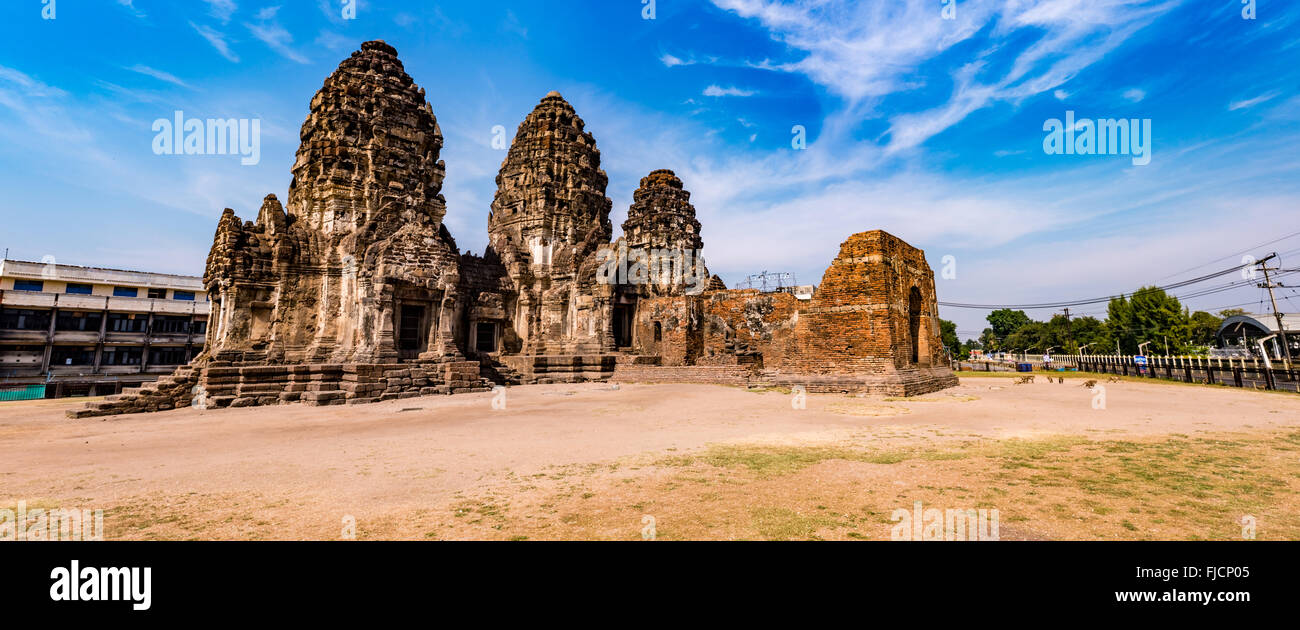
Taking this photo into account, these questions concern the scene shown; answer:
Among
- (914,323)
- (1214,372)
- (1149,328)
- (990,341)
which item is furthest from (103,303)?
(990,341)

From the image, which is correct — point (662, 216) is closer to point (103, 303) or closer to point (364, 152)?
point (364, 152)

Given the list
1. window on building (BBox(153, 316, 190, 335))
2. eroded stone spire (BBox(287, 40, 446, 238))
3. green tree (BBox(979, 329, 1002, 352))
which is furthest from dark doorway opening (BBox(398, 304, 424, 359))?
green tree (BBox(979, 329, 1002, 352))

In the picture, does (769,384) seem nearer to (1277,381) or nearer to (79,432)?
(79,432)

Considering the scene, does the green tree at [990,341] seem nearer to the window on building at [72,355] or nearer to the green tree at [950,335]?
the green tree at [950,335]

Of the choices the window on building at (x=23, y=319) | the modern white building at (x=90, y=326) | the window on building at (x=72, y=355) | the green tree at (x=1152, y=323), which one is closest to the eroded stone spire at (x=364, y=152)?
the modern white building at (x=90, y=326)

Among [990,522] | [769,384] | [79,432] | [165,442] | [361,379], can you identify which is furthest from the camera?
[769,384]

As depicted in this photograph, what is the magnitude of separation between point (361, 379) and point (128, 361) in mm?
36671

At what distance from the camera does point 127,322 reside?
3916 centimetres

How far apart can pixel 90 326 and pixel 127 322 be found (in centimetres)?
191

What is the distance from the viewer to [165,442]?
28.8 ft

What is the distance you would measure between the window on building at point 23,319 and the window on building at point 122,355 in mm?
3514

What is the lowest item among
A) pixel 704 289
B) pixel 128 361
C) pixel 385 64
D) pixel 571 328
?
pixel 128 361

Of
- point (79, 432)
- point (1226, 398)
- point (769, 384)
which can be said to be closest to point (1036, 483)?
point (769, 384)

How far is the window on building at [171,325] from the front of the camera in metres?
40.2
